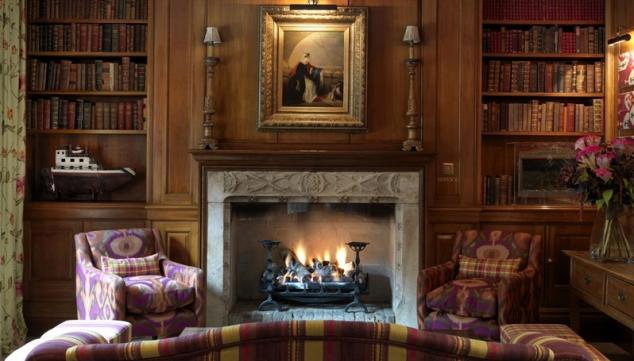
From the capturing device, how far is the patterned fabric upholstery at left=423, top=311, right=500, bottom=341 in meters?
4.01

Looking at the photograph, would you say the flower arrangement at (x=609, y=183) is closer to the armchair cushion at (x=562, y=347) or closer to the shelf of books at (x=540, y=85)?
the shelf of books at (x=540, y=85)

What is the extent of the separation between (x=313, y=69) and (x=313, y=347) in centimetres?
380

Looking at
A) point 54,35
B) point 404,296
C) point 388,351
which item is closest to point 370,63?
point 404,296

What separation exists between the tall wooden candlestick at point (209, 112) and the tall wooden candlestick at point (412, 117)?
150 cm


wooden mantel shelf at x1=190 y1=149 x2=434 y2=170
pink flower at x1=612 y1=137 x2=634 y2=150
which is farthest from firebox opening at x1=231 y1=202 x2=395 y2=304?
pink flower at x1=612 y1=137 x2=634 y2=150

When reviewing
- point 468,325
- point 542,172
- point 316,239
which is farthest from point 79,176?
point 542,172

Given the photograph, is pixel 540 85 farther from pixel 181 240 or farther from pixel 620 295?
pixel 181 240

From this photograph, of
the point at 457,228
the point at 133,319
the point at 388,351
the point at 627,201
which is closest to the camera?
the point at 388,351

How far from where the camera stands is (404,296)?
489 centimetres

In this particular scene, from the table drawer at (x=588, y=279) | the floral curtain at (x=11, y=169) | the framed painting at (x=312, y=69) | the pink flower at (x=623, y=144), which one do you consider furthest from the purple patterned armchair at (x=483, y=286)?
the floral curtain at (x=11, y=169)

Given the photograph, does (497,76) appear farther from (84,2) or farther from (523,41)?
(84,2)

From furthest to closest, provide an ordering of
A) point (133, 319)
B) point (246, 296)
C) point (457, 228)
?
point (246, 296)
point (457, 228)
point (133, 319)

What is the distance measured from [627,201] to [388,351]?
3005 mm

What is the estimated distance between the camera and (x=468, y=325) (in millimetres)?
4035
